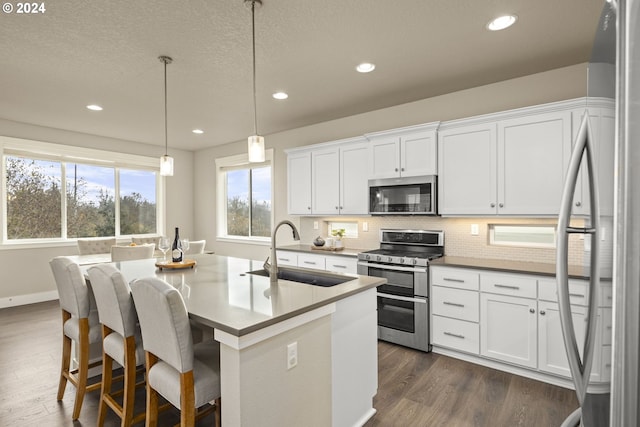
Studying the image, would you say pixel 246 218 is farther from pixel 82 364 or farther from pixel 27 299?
pixel 82 364

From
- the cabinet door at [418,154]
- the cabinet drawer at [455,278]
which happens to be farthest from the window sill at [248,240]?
the cabinet drawer at [455,278]

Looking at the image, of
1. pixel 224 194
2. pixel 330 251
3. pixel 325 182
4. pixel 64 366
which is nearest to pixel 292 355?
pixel 64 366

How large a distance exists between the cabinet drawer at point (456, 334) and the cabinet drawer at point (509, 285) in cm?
38

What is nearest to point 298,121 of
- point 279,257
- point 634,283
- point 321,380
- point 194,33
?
point 279,257

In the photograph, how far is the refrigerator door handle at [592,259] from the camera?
2.53ft

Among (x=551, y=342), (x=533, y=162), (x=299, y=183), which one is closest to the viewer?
(x=551, y=342)

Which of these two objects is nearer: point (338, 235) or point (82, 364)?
point (82, 364)

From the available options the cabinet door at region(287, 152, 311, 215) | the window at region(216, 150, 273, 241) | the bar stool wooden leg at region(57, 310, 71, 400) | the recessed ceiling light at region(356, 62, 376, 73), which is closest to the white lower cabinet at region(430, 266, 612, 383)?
the recessed ceiling light at region(356, 62, 376, 73)

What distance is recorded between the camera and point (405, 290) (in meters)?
3.38

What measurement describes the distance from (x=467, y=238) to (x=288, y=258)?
2.30 meters

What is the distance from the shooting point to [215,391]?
161cm

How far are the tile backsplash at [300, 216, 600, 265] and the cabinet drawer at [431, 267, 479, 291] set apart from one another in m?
0.55

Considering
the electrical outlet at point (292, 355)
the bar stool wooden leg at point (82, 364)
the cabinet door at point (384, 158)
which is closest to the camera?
the electrical outlet at point (292, 355)

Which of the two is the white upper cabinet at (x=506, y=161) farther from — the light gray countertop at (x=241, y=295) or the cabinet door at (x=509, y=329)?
the light gray countertop at (x=241, y=295)
